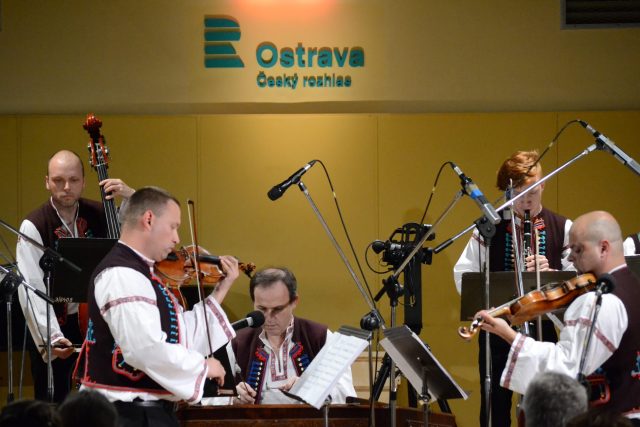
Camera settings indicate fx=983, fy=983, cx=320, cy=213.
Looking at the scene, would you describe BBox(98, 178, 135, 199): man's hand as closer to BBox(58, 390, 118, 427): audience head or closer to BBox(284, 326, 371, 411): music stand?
BBox(284, 326, 371, 411): music stand

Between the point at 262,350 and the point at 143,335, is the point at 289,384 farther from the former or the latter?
the point at 143,335

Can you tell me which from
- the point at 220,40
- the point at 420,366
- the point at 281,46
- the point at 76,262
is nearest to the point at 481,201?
the point at 420,366

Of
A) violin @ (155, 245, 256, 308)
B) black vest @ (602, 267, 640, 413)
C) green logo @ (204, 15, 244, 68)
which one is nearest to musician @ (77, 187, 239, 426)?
violin @ (155, 245, 256, 308)

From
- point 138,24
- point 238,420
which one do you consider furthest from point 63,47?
point 238,420

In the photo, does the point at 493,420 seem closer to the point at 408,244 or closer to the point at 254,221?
the point at 408,244

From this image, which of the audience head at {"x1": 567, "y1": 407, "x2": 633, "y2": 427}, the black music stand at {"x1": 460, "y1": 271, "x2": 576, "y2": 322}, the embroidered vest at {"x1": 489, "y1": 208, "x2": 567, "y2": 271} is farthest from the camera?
the embroidered vest at {"x1": 489, "y1": 208, "x2": 567, "y2": 271}

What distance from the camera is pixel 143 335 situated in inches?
139

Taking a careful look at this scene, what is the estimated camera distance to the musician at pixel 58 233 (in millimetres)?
5293

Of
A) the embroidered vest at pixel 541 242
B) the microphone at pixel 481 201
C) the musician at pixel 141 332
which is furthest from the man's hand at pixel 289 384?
the embroidered vest at pixel 541 242

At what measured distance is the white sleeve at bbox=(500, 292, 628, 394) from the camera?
370cm

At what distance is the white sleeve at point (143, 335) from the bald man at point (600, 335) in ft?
3.87

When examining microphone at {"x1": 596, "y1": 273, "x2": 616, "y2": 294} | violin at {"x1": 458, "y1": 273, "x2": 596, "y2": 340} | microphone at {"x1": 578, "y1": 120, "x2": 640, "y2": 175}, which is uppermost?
microphone at {"x1": 578, "y1": 120, "x2": 640, "y2": 175}

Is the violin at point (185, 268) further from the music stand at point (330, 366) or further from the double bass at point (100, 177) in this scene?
the double bass at point (100, 177)

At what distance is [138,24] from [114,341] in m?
3.44
